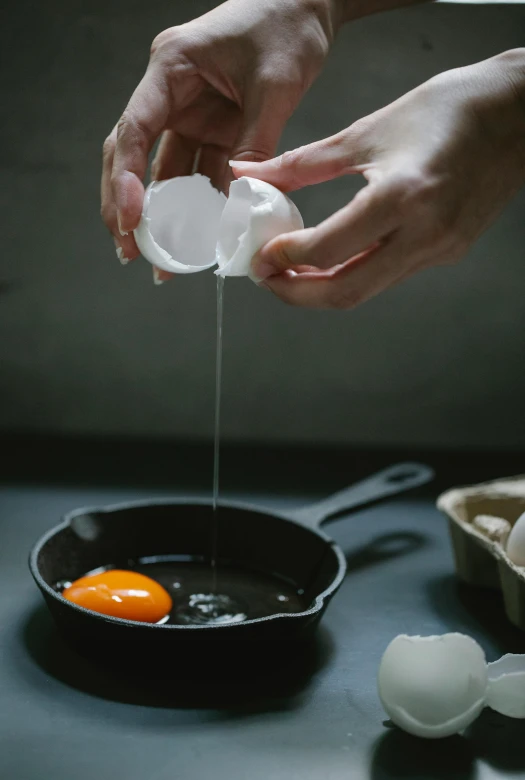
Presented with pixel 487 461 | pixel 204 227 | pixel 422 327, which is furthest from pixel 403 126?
pixel 487 461

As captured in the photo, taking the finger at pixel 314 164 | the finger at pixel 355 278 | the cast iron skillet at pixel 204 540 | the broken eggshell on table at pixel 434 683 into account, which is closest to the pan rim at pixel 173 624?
the cast iron skillet at pixel 204 540

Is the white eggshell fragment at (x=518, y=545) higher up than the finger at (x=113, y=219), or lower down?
lower down

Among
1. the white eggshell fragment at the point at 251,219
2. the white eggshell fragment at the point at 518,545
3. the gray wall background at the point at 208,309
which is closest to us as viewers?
the white eggshell fragment at the point at 251,219

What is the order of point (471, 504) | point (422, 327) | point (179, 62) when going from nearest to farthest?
point (179, 62), point (471, 504), point (422, 327)

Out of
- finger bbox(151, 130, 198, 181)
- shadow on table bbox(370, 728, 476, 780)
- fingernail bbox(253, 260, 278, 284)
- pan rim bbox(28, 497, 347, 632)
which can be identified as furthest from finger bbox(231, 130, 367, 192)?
shadow on table bbox(370, 728, 476, 780)

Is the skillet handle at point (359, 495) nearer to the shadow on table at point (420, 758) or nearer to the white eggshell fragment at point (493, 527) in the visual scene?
the white eggshell fragment at point (493, 527)

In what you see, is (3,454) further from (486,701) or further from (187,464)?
(486,701)

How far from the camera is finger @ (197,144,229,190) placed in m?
1.26

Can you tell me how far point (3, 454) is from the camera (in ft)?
5.21

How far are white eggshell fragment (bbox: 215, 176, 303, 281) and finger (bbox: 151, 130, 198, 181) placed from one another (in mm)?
296

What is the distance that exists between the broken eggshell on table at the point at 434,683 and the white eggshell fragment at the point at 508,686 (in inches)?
1.2

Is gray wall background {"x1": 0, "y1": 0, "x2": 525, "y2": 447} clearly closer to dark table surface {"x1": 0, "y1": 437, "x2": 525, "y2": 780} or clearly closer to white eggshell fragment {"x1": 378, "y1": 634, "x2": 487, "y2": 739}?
dark table surface {"x1": 0, "y1": 437, "x2": 525, "y2": 780}

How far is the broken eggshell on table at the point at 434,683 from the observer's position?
0.80 m

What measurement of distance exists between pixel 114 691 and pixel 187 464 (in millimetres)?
722
